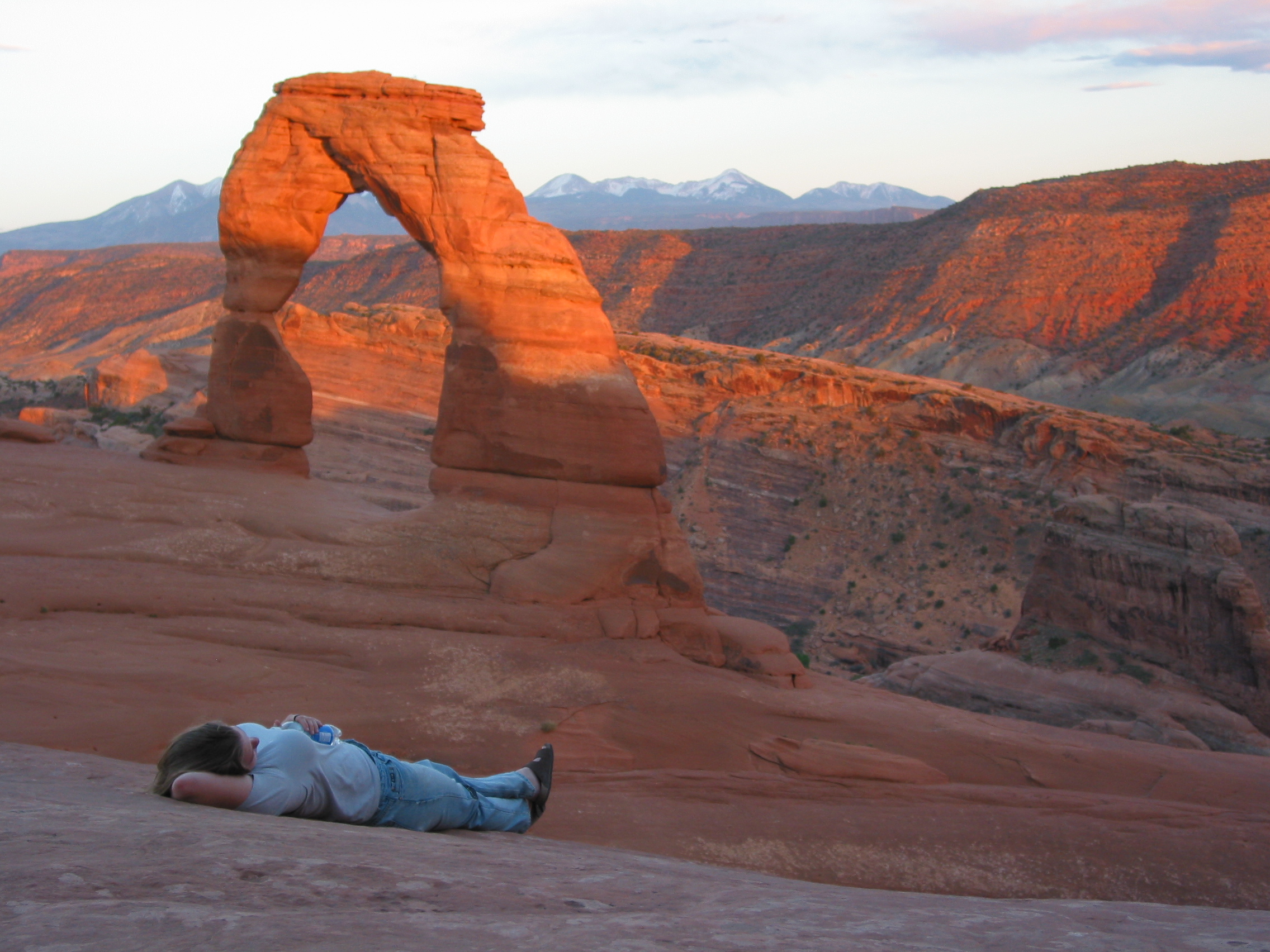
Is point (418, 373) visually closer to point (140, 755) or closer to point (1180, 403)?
point (140, 755)

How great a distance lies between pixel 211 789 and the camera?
4.71m

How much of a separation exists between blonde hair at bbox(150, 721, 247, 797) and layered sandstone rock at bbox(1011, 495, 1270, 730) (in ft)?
52.8

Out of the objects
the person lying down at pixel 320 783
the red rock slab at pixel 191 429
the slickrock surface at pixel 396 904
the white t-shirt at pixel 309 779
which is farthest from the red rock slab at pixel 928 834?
the red rock slab at pixel 191 429

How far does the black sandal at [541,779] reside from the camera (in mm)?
Answer: 6715

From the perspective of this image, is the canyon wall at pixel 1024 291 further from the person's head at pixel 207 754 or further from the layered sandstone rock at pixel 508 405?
the person's head at pixel 207 754

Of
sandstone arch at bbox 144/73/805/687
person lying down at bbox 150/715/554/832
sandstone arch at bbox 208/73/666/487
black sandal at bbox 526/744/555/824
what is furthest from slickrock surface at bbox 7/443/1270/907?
sandstone arch at bbox 208/73/666/487

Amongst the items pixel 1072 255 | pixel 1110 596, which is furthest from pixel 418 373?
pixel 1072 255

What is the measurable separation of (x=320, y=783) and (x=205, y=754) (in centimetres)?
67

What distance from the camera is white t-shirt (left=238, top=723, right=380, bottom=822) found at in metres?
4.93

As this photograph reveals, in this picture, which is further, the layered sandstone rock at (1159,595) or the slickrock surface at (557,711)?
the layered sandstone rock at (1159,595)

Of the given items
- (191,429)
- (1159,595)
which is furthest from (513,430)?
(1159,595)

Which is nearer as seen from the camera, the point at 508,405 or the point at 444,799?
the point at 444,799

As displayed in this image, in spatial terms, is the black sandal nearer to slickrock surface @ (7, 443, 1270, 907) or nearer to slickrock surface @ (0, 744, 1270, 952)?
slickrock surface @ (7, 443, 1270, 907)

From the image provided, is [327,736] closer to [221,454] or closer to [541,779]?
[541,779]
